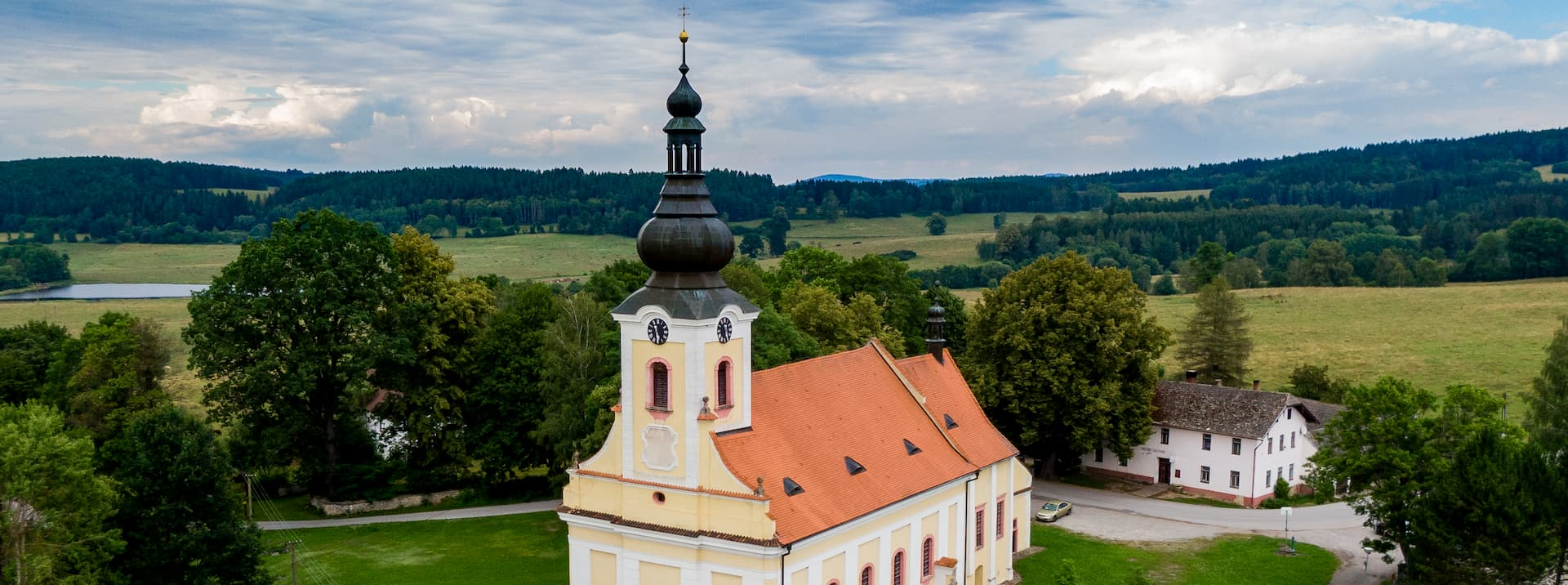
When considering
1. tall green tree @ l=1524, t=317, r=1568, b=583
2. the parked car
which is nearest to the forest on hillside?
tall green tree @ l=1524, t=317, r=1568, b=583

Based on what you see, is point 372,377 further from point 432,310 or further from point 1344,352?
point 1344,352

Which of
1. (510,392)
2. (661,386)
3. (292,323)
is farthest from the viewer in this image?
(510,392)

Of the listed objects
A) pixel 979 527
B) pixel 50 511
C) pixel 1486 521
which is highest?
pixel 50 511

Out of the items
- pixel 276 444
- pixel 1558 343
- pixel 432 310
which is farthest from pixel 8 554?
pixel 1558 343

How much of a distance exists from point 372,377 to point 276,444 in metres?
4.17

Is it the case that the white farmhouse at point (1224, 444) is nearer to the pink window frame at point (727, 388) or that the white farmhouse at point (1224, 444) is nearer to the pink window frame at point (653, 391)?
the pink window frame at point (727, 388)

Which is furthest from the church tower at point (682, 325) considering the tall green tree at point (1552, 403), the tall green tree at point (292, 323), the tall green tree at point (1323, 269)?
the tall green tree at point (1323, 269)

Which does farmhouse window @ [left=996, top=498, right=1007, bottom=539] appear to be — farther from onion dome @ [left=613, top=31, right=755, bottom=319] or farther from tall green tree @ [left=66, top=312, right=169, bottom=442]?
tall green tree @ [left=66, top=312, right=169, bottom=442]

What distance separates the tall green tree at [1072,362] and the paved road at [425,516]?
18.2 meters

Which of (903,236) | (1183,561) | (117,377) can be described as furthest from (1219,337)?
(903,236)

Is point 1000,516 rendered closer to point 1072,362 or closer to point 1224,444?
point 1072,362

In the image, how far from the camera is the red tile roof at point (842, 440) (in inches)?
1121

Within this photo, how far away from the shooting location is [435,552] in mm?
40438

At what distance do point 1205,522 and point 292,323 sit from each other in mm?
33910
